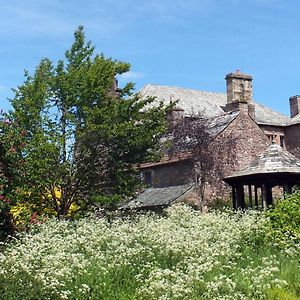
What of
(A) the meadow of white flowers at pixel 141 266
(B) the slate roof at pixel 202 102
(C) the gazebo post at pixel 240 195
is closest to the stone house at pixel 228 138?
(B) the slate roof at pixel 202 102

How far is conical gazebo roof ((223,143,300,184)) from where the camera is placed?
896 inches

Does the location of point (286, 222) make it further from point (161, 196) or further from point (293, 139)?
point (293, 139)

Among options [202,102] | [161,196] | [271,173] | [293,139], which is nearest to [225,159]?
[161,196]

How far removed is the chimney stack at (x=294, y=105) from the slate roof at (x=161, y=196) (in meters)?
17.0

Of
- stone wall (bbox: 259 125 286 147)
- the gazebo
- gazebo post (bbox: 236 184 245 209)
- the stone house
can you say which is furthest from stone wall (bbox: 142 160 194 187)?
stone wall (bbox: 259 125 286 147)

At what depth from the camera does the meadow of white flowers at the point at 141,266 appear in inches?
360

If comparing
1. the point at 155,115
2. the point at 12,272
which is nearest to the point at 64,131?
the point at 155,115

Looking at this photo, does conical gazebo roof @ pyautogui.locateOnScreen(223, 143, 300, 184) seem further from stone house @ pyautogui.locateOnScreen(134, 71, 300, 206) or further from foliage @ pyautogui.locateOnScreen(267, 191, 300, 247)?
foliage @ pyautogui.locateOnScreen(267, 191, 300, 247)

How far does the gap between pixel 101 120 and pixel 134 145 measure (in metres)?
1.58

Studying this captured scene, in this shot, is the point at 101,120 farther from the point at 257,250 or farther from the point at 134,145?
the point at 257,250

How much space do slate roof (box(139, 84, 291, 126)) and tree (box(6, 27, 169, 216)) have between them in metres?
16.5

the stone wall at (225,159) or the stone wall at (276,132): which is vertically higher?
the stone wall at (276,132)

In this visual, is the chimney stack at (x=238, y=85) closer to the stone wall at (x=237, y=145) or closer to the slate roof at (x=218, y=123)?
the slate roof at (x=218, y=123)

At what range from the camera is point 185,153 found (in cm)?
2942
